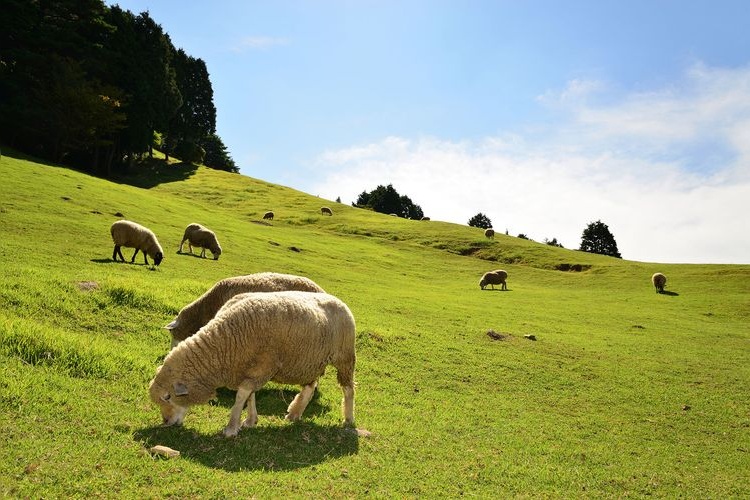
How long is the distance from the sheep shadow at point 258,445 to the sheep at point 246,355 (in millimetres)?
290

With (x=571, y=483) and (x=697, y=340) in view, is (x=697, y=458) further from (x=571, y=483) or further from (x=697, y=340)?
(x=697, y=340)

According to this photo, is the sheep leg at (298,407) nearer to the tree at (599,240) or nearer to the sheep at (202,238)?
the sheep at (202,238)

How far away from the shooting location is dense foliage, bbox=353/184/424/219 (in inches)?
4535

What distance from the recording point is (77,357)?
908 cm

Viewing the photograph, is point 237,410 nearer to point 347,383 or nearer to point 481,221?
point 347,383

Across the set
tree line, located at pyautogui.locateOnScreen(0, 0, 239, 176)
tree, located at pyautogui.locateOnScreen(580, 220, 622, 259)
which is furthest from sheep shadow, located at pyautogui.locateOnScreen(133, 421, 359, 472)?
tree, located at pyautogui.locateOnScreen(580, 220, 622, 259)

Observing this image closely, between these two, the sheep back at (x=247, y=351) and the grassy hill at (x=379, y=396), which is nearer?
the grassy hill at (x=379, y=396)

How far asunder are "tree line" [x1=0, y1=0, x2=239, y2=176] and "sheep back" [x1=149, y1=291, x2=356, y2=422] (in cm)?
5214

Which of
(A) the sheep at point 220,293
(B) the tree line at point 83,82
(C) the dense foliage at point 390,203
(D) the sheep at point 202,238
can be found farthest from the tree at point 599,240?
(A) the sheep at point 220,293

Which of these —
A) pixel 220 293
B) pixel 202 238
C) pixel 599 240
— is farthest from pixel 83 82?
pixel 599 240

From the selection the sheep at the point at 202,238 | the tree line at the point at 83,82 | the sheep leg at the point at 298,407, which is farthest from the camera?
the tree line at the point at 83,82

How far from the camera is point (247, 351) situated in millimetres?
7738

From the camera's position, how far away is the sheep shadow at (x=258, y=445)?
688 centimetres

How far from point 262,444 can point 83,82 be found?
55.0 metres
